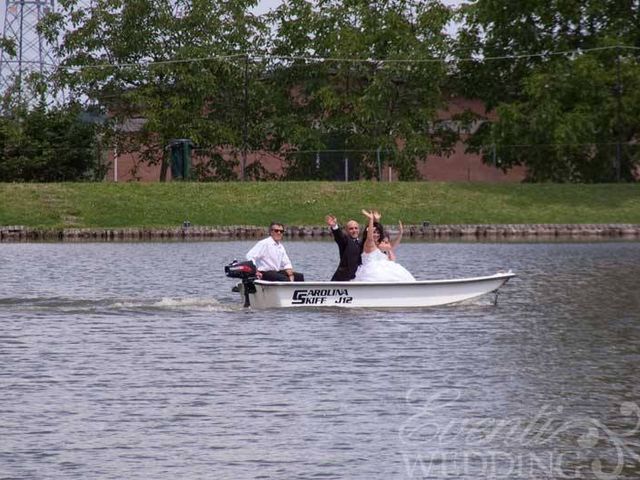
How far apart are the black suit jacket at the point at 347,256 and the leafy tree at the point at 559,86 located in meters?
44.4

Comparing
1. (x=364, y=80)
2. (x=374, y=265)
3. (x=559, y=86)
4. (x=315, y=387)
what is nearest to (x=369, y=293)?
(x=374, y=265)

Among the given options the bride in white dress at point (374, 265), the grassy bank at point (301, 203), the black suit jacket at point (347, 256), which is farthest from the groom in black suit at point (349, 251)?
the grassy bank at point (301, 203)

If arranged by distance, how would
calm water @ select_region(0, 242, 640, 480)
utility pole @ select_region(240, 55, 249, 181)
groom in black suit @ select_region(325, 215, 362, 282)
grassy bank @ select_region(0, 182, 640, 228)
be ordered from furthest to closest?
utility pole @ select_region(240, 55, 249, 181) < grassy bank @ select_region(0, 182, 640, 228) < groom in black suit @ select_region(325, 215, 362, 282) < calm water @ select_region(0, 242, 640, 480)

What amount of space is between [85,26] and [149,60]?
377 cm

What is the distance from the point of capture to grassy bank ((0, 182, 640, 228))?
6650 cm

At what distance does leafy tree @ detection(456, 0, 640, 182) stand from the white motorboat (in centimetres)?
4419

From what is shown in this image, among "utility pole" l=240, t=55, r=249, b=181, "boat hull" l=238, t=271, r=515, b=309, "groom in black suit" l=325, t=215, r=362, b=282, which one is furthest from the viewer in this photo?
"utility pole" l=240, t=55, r=249, b=181

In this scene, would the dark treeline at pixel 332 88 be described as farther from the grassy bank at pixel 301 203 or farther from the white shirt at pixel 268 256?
the white shirt at pixel 268 256

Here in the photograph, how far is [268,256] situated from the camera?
1187 inches

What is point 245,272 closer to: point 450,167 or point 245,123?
point 245,123

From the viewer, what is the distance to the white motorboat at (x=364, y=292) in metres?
29.2

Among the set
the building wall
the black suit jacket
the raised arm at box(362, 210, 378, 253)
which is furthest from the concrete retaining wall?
the raised arm at box(362, 210, 378, 253)

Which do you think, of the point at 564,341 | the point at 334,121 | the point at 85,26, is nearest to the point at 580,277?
the point at 564,341

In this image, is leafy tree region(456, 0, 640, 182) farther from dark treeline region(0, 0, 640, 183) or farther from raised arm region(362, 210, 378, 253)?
raised arm region(362, 210, 378, 253)
